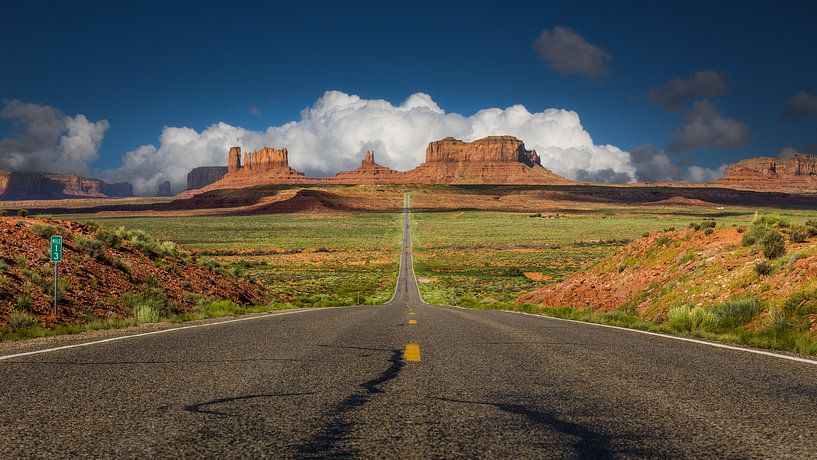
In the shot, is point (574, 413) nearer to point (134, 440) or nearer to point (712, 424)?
point (712, 424)

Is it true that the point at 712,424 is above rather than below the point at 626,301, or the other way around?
above

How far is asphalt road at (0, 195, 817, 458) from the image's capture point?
348 cm

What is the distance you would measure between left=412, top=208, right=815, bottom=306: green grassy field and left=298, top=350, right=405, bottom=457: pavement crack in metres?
20.5

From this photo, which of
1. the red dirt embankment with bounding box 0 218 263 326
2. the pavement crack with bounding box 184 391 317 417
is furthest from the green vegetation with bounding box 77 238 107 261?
the pavement crack with bounding box 184 391 317 417

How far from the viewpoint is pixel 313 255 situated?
7369 cm

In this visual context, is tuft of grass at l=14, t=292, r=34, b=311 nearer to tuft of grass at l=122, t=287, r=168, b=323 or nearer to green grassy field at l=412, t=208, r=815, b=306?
tuft of grass at l=122, t=287, r=168, b=323

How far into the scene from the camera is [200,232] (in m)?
111

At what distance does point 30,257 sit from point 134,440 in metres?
14.3

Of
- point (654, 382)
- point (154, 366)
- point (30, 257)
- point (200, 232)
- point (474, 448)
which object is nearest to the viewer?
point (474, 448)

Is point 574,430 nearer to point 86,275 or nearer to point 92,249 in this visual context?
point 86,275

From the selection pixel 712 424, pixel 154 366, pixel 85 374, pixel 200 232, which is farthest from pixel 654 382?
pixel 200 232

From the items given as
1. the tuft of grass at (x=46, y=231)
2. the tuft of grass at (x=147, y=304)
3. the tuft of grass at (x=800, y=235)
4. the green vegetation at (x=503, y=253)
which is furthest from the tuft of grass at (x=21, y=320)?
the tuft of grass at (x=800, y=235)

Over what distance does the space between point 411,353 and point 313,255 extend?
222 ft

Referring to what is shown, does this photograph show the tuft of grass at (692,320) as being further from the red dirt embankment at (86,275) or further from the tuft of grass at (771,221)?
the red dirt embankment at (86,275)
